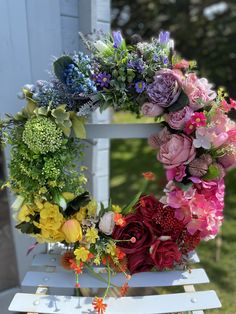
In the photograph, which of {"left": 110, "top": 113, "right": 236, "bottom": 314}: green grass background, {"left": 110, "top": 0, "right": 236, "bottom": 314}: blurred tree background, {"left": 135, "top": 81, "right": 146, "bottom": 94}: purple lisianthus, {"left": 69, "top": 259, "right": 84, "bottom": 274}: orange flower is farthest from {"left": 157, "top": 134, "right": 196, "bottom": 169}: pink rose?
{"left": 110, "top": 0, "right": 236, "bottom": 314}: blurred tree background

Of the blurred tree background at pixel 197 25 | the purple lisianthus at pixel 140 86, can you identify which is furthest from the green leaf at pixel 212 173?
the blurred tree background at pixel 197 25

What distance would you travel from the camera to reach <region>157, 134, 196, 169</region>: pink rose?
1.28 m

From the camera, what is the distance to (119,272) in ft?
4.66

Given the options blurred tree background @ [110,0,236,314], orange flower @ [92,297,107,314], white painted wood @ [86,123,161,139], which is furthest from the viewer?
blurred tree background @ [110,0,236,314]

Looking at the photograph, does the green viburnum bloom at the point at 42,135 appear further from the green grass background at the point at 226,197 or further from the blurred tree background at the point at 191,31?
the blurred tree background at the point at 191,31

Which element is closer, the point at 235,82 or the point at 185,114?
the point at 185,114

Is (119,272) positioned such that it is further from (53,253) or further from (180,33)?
(180,33)

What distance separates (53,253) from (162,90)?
94 cm

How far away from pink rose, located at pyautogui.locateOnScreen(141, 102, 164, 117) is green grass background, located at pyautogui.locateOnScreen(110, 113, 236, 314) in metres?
1.32

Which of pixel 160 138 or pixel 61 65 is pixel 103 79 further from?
pixel 160 138

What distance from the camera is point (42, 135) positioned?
1247mm

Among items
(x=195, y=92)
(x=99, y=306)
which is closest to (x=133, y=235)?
(x=99, y=306)

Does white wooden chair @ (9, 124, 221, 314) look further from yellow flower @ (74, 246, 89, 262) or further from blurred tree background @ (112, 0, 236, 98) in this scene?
blurred tree background @ (112, 0, 236, 98)

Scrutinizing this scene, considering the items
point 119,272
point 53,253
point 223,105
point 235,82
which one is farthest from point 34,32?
point 235,82
